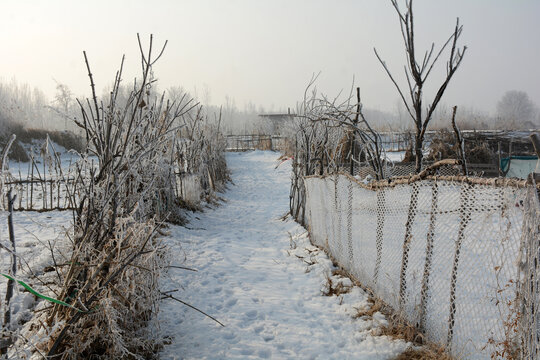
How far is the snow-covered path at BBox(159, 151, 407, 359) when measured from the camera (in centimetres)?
294

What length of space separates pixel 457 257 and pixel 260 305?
7.12 ft

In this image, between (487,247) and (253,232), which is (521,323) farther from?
(253,232)

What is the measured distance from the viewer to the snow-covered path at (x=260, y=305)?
294 cm

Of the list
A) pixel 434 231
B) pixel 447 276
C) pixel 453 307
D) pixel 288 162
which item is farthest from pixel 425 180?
pixel 288 162

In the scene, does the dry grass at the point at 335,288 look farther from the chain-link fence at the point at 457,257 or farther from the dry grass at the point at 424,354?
the dry grass at the point at 424,354

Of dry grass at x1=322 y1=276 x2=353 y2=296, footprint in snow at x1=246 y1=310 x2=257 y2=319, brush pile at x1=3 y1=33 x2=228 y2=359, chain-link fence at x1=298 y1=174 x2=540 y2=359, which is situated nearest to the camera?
chain-link fence at x1=298 y1=174 x2=540 y2=359

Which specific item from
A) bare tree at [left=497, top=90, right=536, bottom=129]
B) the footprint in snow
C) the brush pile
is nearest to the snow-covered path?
the footprint in snow

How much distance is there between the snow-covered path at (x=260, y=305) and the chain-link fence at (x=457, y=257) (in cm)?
42

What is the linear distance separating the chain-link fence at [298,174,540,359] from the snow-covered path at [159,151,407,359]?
416 mm

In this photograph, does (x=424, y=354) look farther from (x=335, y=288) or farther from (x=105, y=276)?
(x=105, y=276)

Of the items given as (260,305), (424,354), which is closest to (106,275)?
(260,305)

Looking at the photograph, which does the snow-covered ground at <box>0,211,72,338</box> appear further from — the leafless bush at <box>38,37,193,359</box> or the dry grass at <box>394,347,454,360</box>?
the dry grass at <box>394,347,454,360</box>

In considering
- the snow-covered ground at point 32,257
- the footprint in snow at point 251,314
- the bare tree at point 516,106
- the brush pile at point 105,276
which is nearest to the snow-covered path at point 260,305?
the footprint in snow at point 251,314

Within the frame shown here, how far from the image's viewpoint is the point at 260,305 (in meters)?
3.82
